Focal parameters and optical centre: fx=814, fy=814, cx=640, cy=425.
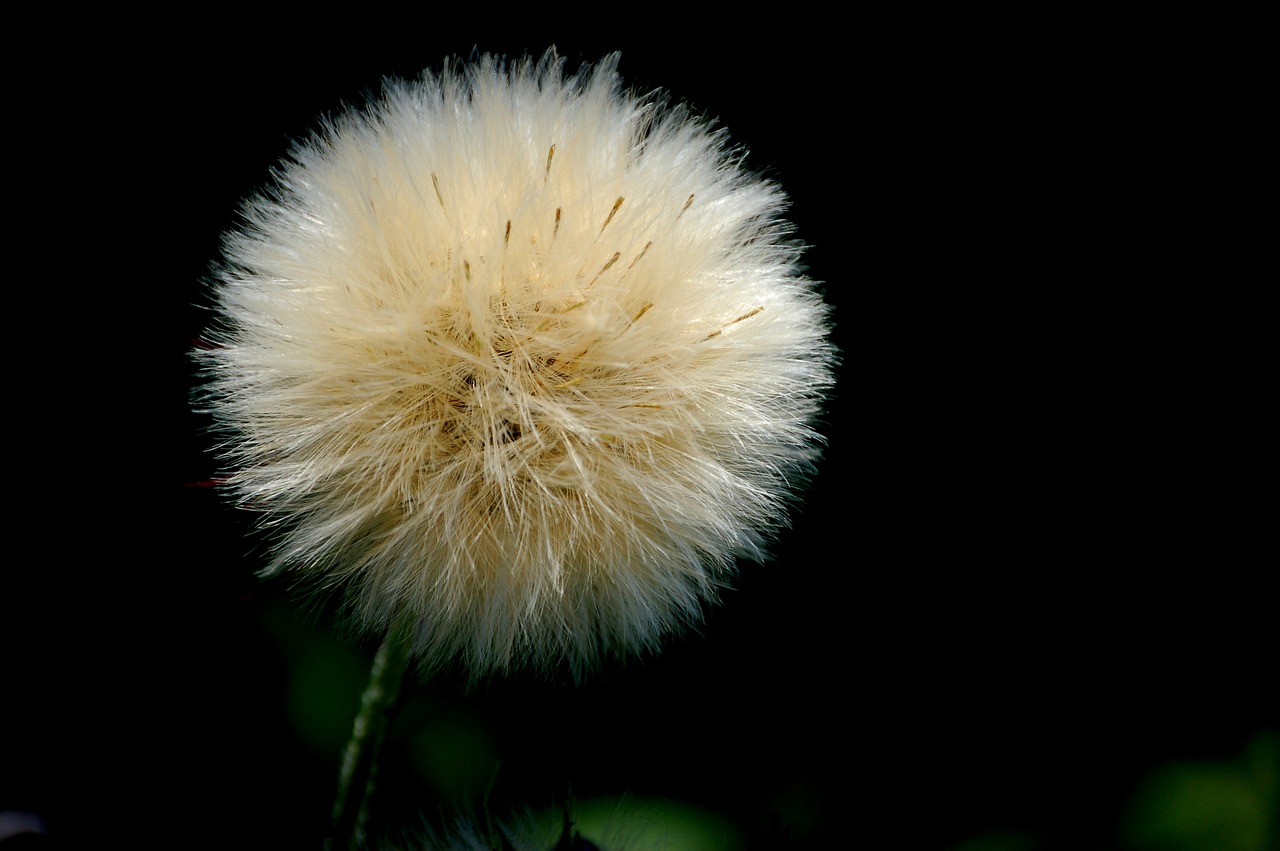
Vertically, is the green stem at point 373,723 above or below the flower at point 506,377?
below

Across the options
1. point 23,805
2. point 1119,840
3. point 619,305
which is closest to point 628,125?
point 619,305

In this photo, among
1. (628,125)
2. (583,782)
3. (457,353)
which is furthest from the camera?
(583,782)

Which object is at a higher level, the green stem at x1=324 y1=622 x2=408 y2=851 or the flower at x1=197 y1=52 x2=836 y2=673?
the flower at x1=197 y1=52 x2=836 y2=673

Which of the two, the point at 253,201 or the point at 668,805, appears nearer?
the point at 253,201

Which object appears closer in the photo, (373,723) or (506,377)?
(506,377)

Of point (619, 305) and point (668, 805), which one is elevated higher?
point (619, 305)

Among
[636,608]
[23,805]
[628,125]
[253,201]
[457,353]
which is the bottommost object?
[23,805]

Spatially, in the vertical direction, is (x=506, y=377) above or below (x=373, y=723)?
above

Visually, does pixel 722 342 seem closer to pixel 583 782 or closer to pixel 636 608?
pixel 636 608
